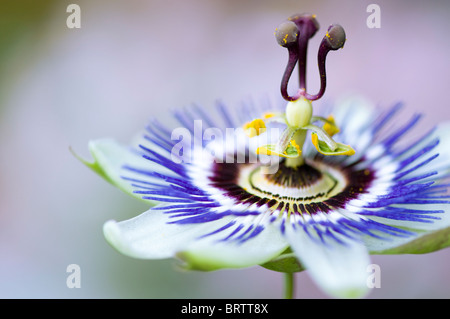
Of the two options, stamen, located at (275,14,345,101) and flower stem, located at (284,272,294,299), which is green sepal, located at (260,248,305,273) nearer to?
flower stem, located at (284,272,294,299)

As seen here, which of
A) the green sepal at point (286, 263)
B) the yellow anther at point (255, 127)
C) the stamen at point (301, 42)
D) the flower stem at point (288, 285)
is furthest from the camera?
the yellow anther at point (255, 127)

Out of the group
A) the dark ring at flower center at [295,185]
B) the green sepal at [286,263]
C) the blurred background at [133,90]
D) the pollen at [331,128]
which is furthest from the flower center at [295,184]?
the blurred background at [133,90]

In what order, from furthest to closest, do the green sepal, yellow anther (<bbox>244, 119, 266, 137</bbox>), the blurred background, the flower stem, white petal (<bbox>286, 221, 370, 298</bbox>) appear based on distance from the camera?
the blurred background → yellow anther (<bbox>244, 119, 266, 137</bbox>) → the flower stem → the green sepal → white petal (<bbox>286, 221, 370, 298</bbox>)

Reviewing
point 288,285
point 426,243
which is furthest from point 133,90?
point 426,243

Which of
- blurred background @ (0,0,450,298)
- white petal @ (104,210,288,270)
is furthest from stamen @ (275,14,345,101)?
blurred background @ (0,0,450,298)

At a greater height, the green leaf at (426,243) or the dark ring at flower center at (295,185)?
the dark ring at flower center at (295,185)

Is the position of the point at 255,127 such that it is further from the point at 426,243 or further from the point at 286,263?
the point at 426,243

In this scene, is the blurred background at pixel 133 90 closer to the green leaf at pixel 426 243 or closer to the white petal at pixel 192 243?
the white petal at pixel 192 243
